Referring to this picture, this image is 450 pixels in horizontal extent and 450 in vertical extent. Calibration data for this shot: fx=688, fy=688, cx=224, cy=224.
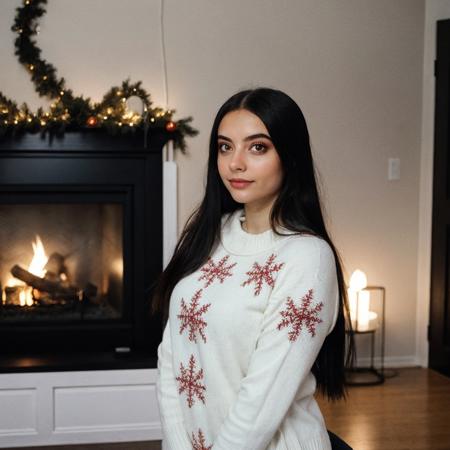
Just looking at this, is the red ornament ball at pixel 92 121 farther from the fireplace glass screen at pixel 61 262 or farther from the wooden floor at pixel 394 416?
the wooden floor at pixel 394 416

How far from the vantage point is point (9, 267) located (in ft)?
11.0

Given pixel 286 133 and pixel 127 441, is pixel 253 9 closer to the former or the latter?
pixel 127 441

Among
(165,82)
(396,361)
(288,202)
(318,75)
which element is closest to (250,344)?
(288,202)

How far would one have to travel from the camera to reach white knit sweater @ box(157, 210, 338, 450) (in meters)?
1.23

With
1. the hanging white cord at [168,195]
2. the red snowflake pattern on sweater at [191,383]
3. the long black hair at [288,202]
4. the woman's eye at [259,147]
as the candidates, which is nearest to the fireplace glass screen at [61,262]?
the hanging white cord at [168,195]

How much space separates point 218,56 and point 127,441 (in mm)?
1910

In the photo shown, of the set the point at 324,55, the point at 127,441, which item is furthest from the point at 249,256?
the point at 324,55

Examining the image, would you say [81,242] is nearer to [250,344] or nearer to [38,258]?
[38,258]

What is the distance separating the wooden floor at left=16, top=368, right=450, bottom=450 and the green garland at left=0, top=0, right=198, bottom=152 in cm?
140

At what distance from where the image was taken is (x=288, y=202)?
1375 mm

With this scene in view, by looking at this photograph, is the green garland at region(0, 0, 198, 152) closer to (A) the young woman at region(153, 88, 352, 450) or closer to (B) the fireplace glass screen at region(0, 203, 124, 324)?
(B) the fireplace glass screen at region(0, 203, 124, 324)

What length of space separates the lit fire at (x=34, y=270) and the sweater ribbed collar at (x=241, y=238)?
204 cm

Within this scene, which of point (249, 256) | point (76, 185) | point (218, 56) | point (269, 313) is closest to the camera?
point (269, 313)

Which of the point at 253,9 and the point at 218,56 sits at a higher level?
the point at 253,9
